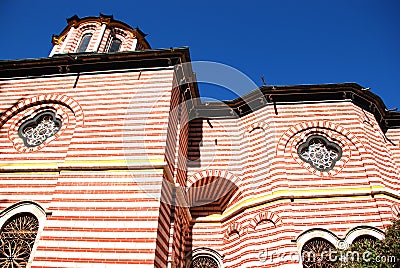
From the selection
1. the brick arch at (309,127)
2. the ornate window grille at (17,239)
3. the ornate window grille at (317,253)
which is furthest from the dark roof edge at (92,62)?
the ornate window grille at (317,253)

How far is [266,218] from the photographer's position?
8906 millimetres

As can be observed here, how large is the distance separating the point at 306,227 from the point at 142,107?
550cm

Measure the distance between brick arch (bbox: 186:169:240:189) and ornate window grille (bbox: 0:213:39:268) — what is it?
4.46 m

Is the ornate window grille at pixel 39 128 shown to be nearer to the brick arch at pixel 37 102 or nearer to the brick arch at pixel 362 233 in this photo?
the brick arch at pixel 37 102

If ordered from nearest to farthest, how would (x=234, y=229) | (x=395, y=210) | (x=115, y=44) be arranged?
1. (x=395, y=210)
2. (x=234, y=229)
3. (x=115, y=44)

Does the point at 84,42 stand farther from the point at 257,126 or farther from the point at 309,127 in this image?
the point at 309,127

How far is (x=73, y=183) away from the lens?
7.84m

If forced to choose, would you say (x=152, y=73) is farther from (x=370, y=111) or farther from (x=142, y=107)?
(x=370, y=111)

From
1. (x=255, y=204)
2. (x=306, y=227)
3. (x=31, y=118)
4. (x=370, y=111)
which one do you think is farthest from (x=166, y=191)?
(x=370, y=111)

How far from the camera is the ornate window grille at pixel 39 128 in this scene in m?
9.43

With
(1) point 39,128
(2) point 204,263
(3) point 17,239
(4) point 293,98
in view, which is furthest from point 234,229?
(1) point 39,128

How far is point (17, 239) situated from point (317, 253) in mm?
7359

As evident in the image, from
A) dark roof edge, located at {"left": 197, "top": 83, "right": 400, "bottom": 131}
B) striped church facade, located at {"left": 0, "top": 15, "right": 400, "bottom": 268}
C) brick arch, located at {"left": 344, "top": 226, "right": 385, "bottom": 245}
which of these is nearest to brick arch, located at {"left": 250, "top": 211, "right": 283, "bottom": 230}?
striped church facade, located at {"left": 0, "top": 15, "right": 400, "bottom": 268}

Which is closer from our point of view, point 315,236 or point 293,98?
point 315,236
